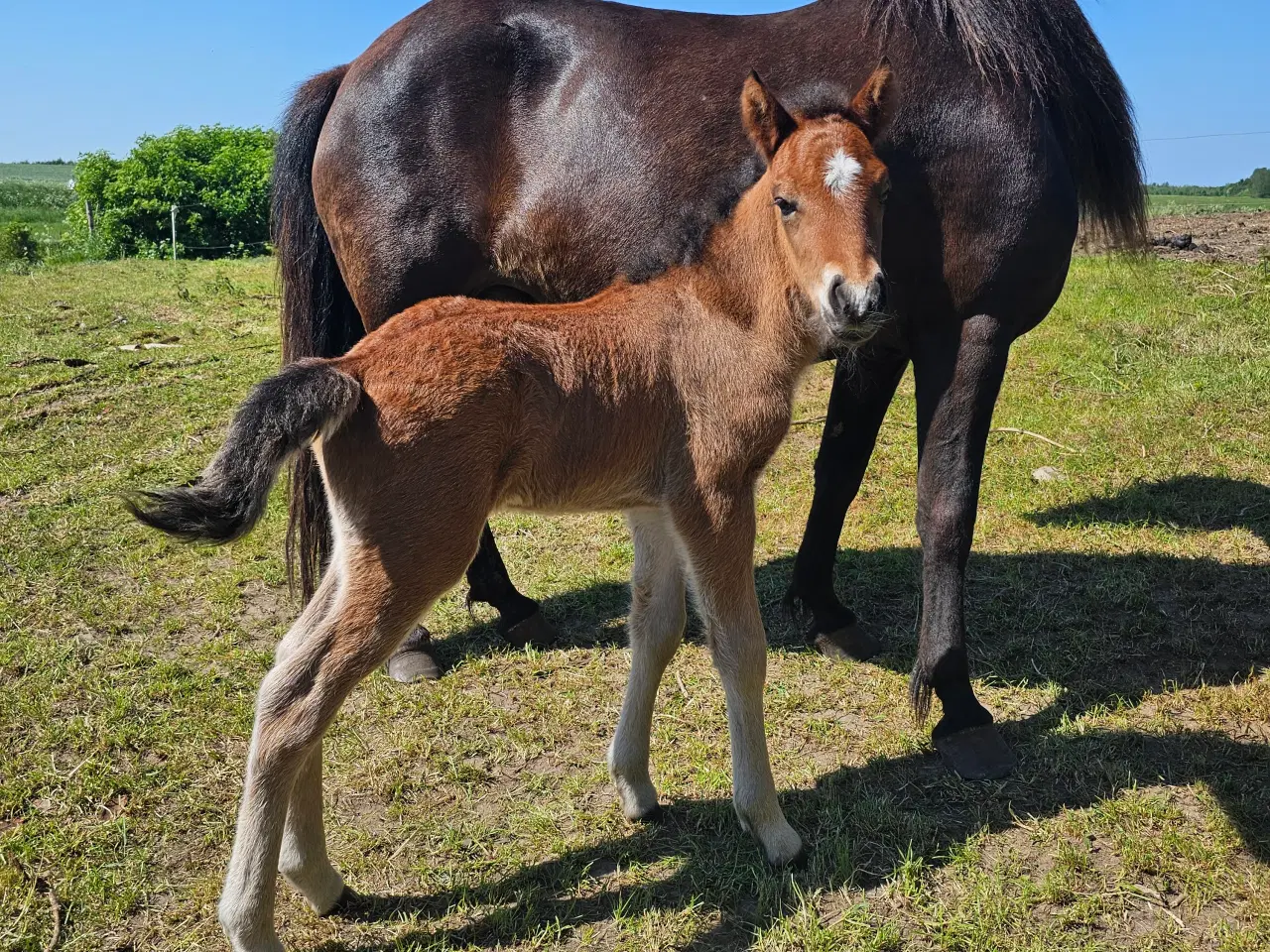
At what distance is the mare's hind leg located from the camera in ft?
7.16

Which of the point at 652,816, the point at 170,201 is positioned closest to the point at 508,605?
the point at 652,816

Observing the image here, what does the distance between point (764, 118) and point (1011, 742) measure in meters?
2.43

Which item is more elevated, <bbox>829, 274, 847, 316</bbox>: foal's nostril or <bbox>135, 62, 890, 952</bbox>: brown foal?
<bbox>829, 274, 847, 316</bbox>: foal's nostril

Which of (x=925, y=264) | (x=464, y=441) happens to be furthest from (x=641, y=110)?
(x=464, y=441)

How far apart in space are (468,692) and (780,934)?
1737mm

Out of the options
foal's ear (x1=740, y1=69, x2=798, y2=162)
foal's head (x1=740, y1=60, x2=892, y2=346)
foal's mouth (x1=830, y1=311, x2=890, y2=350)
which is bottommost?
foal's mouth (x1=830, y1=311, x2=890, y2=350)

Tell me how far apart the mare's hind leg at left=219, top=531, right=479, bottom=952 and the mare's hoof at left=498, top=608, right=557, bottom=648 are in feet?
6.14

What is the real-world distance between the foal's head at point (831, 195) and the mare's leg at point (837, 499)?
114 cm

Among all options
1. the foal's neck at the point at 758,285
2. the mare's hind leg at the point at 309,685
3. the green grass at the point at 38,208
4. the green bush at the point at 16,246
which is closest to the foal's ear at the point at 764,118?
the foal's neck at the point at 758,285

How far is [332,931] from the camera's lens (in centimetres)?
254

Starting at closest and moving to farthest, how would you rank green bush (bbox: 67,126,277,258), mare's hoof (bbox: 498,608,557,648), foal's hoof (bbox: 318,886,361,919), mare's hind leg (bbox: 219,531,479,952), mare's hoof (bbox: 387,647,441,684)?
mare's hind leg (bbox: 219,531,479,952)
foal's hoof (bbox: 318,886,361,919)
mare's hoof (bbox: 387,647,441,684)
mare's hoof (bbox: 498,608,557,648)
green bush (bbox: 67,126,277,258)

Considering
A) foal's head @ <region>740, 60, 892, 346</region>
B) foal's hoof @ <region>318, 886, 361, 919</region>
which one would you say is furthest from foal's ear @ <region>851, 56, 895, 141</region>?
foal's hoof @ <region>318, 886, 361, 919</region>

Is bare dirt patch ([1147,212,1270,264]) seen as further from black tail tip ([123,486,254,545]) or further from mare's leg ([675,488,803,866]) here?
black tail tip ([123,486,254,545])

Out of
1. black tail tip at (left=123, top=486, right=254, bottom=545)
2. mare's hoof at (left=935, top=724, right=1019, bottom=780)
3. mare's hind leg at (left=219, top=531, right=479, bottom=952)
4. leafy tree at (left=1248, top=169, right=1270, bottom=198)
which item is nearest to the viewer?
black tail tip at (left=123, top=486, right=254, bottom=545)
